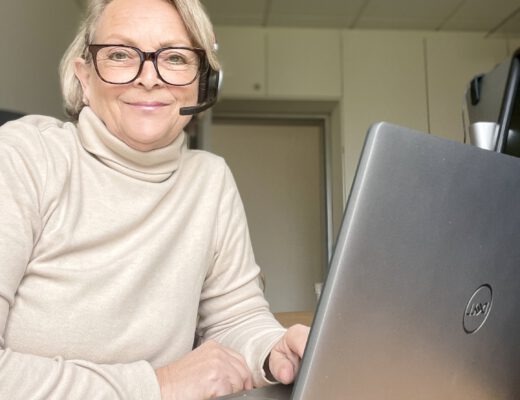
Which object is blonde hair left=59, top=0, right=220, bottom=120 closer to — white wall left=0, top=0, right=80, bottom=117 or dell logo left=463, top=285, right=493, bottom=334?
dell logo left=463, top=285, right=493, bottom=334

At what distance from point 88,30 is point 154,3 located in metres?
0.14

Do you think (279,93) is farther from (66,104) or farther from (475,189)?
(475,189)

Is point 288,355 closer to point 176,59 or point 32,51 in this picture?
point 176,59

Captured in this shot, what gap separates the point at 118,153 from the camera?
84 centimetres

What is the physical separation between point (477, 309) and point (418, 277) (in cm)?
9

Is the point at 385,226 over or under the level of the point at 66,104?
under

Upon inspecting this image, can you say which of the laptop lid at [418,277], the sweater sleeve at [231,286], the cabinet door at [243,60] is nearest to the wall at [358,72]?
the cabinet door at [243,60]

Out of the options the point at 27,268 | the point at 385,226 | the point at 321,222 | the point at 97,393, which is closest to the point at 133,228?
the point at 27,268

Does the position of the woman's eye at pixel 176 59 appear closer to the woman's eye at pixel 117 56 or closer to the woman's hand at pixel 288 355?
the woman's eye at pixel 117 56

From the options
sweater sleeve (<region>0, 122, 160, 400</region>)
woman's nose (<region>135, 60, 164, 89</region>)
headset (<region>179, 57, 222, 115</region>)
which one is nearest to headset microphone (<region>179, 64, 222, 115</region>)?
headset (<region>179, 57, 222, 115</region>)

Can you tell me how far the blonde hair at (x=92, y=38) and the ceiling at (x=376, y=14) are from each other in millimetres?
2531

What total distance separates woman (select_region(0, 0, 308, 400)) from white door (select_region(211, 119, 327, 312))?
9.55 ft

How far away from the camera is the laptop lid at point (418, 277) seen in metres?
0.40

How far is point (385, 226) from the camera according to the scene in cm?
41
